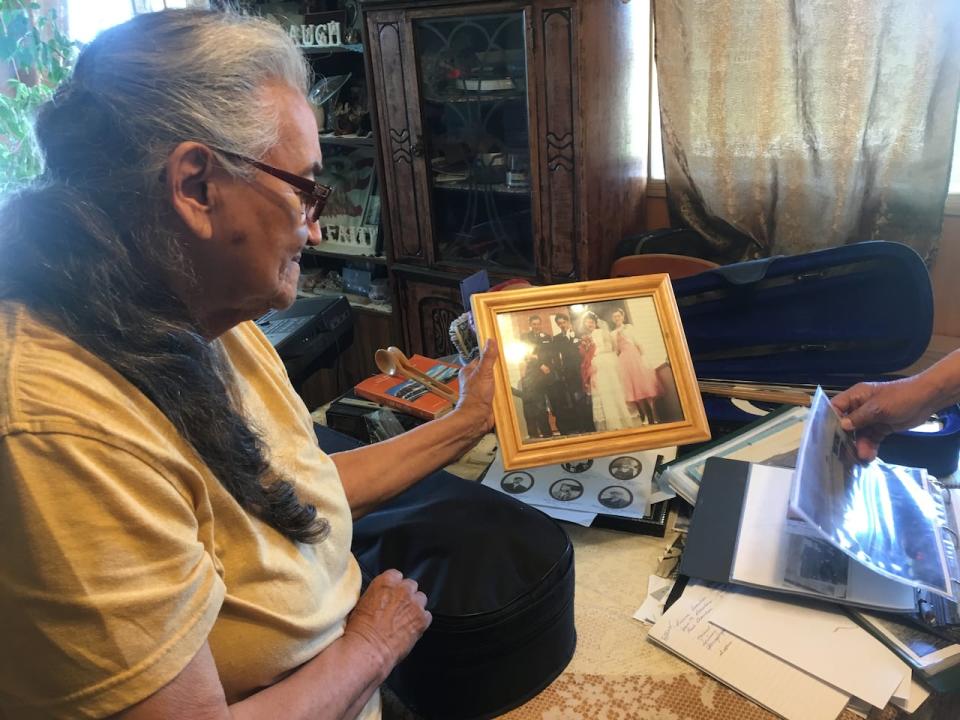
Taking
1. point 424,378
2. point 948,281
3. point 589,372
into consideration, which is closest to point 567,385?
point 589,372

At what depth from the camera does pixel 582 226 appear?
2043 mm

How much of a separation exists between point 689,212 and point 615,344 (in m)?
1.21

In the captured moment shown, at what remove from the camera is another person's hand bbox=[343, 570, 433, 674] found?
0.80m

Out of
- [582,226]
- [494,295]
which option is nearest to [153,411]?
[494,295]

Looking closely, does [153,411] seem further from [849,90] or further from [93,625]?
[849,90]

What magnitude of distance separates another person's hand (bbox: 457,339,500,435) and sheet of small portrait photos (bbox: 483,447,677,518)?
0.34 feet

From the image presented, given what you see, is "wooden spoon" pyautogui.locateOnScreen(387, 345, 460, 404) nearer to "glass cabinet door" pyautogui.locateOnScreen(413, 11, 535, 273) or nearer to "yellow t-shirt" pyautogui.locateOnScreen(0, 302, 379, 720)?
"yellow t-shirt" pyautogui.locateOnScreen(0, 302, 379, 720)

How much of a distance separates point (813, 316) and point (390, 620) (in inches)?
42.7

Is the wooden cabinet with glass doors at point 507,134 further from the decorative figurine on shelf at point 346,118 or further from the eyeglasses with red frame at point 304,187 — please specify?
the eyeglasses with red frame at point 304,187

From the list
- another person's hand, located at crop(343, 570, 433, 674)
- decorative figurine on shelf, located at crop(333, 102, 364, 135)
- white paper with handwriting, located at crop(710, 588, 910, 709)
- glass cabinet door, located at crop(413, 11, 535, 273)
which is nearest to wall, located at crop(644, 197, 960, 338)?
glass cabinet door, located at crop(413, 11, 535, 273)

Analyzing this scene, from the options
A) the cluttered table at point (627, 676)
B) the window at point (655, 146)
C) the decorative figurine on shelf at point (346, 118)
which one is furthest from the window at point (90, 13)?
the cluttered table at point (627, 676)

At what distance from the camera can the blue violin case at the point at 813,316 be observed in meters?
1.40

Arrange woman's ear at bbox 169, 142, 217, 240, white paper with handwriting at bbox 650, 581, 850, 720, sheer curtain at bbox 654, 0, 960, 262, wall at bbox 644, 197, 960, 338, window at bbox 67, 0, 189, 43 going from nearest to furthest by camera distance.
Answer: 1. woman's ear at bbox 169, 142, 217, 240
2. white paper with handwriting at bbox 650, 581, 850, 720
3. sheer curtain at bbox 654, 0, 960, 262
4. wall at bbox 644, 197, 960, 338
5. window at bbox 67, 0, 189, 43

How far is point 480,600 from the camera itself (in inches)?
32.2
